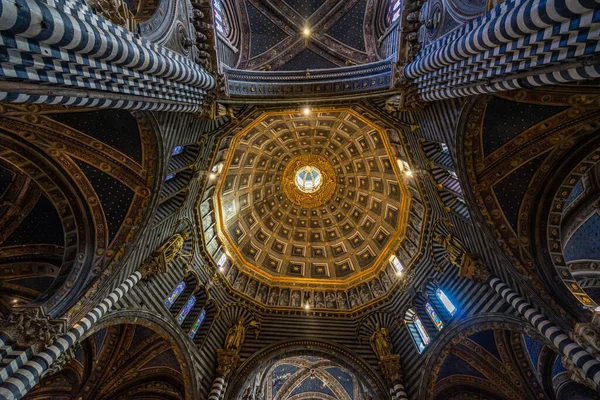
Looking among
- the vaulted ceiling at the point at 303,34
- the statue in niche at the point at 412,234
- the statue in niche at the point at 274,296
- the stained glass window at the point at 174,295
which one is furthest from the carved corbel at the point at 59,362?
the vaulted ceiling at the point at 303,34

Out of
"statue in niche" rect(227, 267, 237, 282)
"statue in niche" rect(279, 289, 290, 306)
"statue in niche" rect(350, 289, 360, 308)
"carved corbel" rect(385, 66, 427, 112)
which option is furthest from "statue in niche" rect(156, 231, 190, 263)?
"carved corbel" rect(385, 66, 427, 112)

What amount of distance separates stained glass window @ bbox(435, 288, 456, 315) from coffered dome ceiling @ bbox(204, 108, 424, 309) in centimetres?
296

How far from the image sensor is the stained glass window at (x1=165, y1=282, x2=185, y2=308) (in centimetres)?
1594

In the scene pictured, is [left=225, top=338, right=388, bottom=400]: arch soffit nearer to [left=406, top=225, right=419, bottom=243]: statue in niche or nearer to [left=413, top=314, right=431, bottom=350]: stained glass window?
[left=413, top=314, right=431, bottom=350]: stained glass window

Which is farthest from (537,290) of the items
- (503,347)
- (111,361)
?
(111,361)

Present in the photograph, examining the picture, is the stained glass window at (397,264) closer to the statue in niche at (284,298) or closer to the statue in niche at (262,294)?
the statue in niche at (284,298)

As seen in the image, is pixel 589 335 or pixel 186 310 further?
pixel 186 310

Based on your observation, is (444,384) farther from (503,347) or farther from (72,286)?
(72,286)

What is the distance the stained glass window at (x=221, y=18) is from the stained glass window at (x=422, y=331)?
22220 mm

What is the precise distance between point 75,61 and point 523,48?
10.1m

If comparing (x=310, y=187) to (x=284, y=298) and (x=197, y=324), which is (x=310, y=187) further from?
(x=197, y=324)

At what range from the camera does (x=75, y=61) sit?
624cm

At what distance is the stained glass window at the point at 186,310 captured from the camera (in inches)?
647

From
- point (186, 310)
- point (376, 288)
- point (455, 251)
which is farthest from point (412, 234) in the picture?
point (186, 310)
